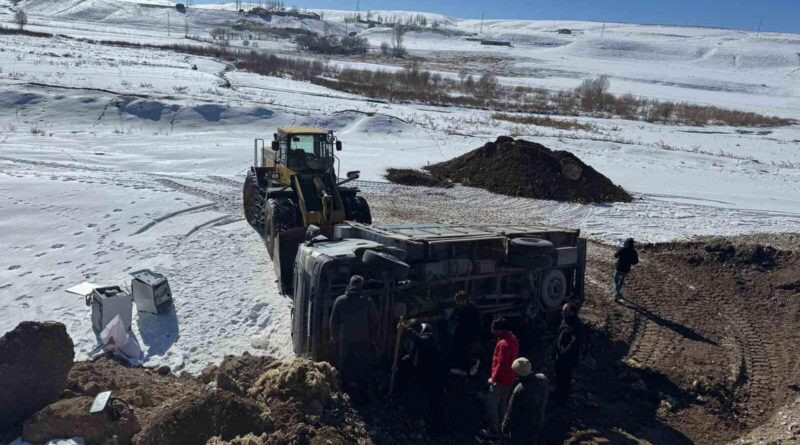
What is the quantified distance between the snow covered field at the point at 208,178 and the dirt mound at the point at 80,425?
2135mm

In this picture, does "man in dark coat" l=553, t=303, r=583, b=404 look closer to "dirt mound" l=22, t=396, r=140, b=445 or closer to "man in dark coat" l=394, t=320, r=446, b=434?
"man in dark coat" l=394, t=320, r=446, b=434

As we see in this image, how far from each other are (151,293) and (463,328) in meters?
4.57

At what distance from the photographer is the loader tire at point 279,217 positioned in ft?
35.7

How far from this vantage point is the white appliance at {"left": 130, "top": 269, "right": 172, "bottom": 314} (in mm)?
8688

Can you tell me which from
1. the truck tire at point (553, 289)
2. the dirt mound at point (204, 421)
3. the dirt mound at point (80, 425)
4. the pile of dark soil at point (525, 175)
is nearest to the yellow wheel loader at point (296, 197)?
the truck tire at point (553, 289)

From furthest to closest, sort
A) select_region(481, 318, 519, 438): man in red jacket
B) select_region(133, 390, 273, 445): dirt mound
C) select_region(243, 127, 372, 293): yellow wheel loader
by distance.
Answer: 1. select_region(243, 127, 372, 293): yellow wheel loader
2. select_region(481, 318, 519, 438): man in red jacket
3. select_region(133, 390, 273, 445): dirt mound

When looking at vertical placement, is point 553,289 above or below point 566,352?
above

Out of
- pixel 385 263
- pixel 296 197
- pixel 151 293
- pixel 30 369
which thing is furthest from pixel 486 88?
pixel 30 369

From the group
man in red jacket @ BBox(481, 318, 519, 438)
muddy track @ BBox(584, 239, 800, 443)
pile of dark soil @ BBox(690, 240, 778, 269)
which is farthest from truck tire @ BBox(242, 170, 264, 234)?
pile of dark soil @ BBox(690, 240, 778, 269)

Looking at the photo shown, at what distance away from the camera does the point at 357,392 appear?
260 inches

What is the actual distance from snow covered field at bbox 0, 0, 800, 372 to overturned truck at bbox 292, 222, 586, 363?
1.39 metres

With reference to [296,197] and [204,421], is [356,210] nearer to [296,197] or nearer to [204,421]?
[296,197]

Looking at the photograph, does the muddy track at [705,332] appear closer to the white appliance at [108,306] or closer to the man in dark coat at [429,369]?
the man in dark coat at [429,369]

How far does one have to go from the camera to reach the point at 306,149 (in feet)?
40.0
